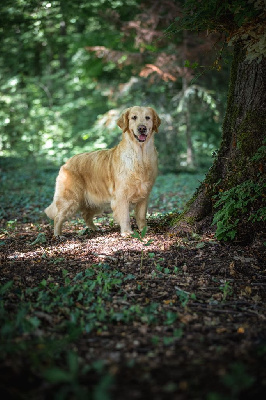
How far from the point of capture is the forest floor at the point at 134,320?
68.7 inches

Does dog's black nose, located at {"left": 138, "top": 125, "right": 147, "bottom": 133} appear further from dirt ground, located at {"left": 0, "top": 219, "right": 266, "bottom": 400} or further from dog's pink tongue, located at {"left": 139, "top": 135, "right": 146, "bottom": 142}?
dirt ground, located at {"left": 0, "top": 219, "right": 266, "bottom": 400}

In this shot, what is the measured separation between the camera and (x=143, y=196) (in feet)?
17.5

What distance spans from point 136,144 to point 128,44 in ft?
35.0

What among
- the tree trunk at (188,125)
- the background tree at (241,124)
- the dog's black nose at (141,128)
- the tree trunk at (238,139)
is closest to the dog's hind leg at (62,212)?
the dog's black nose at (141,128)

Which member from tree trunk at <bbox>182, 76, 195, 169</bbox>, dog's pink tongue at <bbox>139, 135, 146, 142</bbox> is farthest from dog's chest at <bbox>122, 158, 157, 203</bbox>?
tree trunk at <bbox>182, 76, 195, 169</bbox>

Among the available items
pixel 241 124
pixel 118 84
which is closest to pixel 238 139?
pixel 241 124

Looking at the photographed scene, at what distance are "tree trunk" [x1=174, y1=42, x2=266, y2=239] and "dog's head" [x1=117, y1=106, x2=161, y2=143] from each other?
3.75ft

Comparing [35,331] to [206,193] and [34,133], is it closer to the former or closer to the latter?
[206,193]

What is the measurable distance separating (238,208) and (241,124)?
102cm

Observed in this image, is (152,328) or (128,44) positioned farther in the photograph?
(128,44)

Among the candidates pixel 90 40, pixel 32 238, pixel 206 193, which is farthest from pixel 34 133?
pixel 206 193

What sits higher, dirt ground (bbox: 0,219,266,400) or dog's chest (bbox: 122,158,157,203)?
dog's chest (bbox: 122,158,157,203)

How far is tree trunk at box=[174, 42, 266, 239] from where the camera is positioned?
397cm

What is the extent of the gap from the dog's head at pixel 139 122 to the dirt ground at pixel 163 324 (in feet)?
4.77
